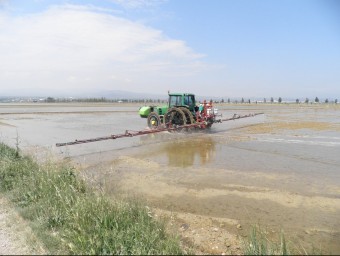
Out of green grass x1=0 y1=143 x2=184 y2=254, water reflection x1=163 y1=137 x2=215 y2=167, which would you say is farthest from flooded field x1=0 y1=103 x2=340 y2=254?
green grass x1=0 y1=143 x2=184 y2=254

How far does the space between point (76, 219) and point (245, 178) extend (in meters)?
4.50

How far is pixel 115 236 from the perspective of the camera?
3.99 m

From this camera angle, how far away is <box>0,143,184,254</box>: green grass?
3844 mm

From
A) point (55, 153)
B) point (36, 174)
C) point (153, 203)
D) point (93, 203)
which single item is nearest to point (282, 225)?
point (153, 203)

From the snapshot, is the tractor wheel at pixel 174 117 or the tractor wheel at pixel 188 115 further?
the tractor wheel at pixel 174 117

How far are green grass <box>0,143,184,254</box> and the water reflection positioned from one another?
4334mm

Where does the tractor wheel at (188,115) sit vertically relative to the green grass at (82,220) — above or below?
above

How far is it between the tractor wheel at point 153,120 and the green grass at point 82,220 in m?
11.6


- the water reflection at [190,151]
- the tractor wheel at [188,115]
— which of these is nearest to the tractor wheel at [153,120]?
the tractor wheel at [188,115]

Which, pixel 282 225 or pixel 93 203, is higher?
pixel 93 203

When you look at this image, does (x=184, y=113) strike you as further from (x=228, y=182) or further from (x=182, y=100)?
(x=228, y=182)

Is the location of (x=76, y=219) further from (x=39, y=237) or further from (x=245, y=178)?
(x=245, y=178)

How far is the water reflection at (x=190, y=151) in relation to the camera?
388 inches

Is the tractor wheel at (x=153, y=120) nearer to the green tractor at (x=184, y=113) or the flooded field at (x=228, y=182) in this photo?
the green tractor at (x=184, y=113)
